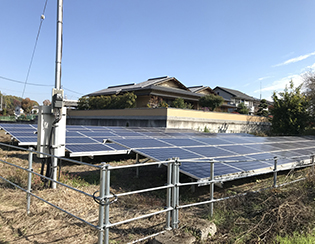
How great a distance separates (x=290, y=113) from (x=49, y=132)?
23.8 metres

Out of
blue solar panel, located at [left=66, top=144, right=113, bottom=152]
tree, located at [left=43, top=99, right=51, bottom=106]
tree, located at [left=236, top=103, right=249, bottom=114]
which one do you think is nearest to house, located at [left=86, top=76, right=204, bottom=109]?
tree, located at [left=236, top=103, right=249, bottom=114]

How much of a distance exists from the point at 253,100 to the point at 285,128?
4710 cm

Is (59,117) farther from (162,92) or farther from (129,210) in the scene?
(162,92)

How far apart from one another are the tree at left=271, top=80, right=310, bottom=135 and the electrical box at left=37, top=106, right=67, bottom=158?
2304cm

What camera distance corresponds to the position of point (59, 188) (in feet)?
22.6

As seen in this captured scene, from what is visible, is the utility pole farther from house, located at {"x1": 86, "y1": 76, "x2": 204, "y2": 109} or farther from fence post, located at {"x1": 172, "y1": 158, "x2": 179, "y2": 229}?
house, located at {"x1": 86, "y1": 76, "x2": 204, "y2": 109}

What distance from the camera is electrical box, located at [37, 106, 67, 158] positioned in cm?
674

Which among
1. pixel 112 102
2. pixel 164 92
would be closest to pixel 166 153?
pixel 112 102

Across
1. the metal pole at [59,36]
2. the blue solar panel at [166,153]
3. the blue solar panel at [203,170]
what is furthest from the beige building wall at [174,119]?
the metal pole at [59,36]

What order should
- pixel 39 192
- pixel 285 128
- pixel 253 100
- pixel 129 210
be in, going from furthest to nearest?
pixel 253 100
pixel 285 128
pixel 39 192
pixel 129 210

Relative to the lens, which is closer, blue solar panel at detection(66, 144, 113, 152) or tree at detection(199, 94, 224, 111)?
blue solar panel at detection(66, 144, 113, 152)

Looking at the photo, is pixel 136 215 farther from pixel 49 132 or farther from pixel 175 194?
pixel 49 132

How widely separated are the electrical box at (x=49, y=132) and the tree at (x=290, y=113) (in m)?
23.0

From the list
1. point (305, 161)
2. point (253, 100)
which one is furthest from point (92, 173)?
point (253, 100)
